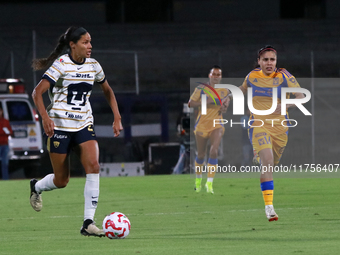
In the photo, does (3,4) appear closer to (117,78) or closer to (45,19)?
(45,19)

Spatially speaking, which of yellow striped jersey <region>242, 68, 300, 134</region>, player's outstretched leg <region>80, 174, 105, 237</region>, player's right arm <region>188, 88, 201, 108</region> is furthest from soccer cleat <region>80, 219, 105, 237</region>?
player's right arm <region>188, 88, 201, 108</region>

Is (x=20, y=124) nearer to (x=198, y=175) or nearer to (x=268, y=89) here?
(x=198, y=175)

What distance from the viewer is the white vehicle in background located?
65.4 ft

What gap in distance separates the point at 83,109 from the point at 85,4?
25.6 meters

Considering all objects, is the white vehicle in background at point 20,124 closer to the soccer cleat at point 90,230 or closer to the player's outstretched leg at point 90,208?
the player's outstretched leg at point 90,208

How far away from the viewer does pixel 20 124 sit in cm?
2002

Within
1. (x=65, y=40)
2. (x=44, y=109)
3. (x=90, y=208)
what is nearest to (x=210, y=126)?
(x=65, y=40)

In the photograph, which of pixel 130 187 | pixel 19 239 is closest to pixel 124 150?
pixel 130 187

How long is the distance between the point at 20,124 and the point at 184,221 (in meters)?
12.1

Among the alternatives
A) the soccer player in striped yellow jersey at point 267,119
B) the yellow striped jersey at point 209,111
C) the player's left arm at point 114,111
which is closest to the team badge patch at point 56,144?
the player's left arm at point 114,111

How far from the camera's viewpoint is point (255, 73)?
9.15 meters

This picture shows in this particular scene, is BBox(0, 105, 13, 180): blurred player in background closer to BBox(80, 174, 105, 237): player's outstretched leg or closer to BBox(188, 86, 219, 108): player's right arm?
BBox(188, 86, 219, 108): player's right arm

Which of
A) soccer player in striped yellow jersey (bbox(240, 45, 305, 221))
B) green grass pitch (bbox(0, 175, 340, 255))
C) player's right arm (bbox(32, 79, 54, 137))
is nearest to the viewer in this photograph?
green grass pitch (bbox(0, 175, 340, 255))

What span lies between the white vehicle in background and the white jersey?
12834 mm
